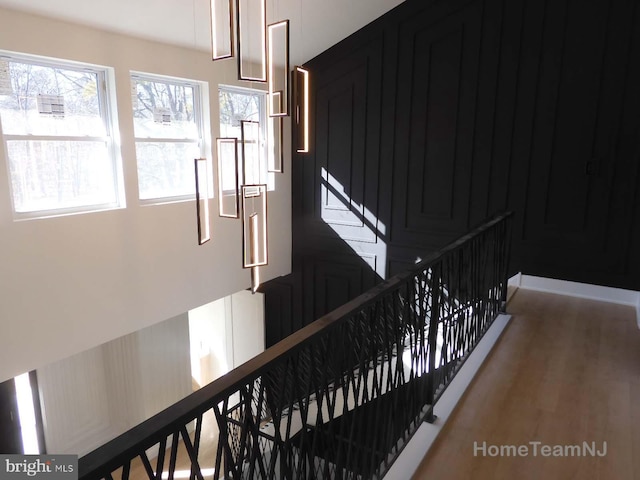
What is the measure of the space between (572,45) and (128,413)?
271 inches

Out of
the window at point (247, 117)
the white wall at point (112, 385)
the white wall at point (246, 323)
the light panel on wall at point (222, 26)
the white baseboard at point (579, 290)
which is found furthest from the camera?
the white wall at point (246, 323)

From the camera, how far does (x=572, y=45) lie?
4.79m

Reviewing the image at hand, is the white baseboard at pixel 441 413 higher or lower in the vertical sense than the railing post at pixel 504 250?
lower

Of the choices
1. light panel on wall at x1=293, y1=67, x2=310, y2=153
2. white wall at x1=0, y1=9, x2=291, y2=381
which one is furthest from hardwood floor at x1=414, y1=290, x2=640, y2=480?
white wall at x1=0, y1=9, x2=291, y2=381

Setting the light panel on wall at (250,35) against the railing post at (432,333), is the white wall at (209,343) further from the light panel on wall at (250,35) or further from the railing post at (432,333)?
the railing post at (432,333)

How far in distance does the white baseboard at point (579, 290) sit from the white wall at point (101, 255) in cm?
366

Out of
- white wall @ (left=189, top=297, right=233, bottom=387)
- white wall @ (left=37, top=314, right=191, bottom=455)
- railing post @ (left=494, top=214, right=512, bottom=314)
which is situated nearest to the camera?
railing post @ (left=494, top=214, right=512, bottom=314)

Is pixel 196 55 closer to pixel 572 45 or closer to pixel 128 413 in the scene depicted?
pixel 572 45

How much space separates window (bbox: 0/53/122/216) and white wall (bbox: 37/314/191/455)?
7.66 feet

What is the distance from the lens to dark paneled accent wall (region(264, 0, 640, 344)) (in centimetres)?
473

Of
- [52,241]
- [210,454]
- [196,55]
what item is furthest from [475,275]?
[210,454]

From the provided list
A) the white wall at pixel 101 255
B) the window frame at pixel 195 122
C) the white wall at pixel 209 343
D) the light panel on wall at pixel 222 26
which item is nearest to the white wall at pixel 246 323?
the white wall at pixel 209 343

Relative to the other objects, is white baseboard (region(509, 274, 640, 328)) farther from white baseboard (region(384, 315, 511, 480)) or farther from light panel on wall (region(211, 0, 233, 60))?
light panel on wall (region(211, 0, 233, 60))

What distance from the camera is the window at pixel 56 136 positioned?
3.93m
